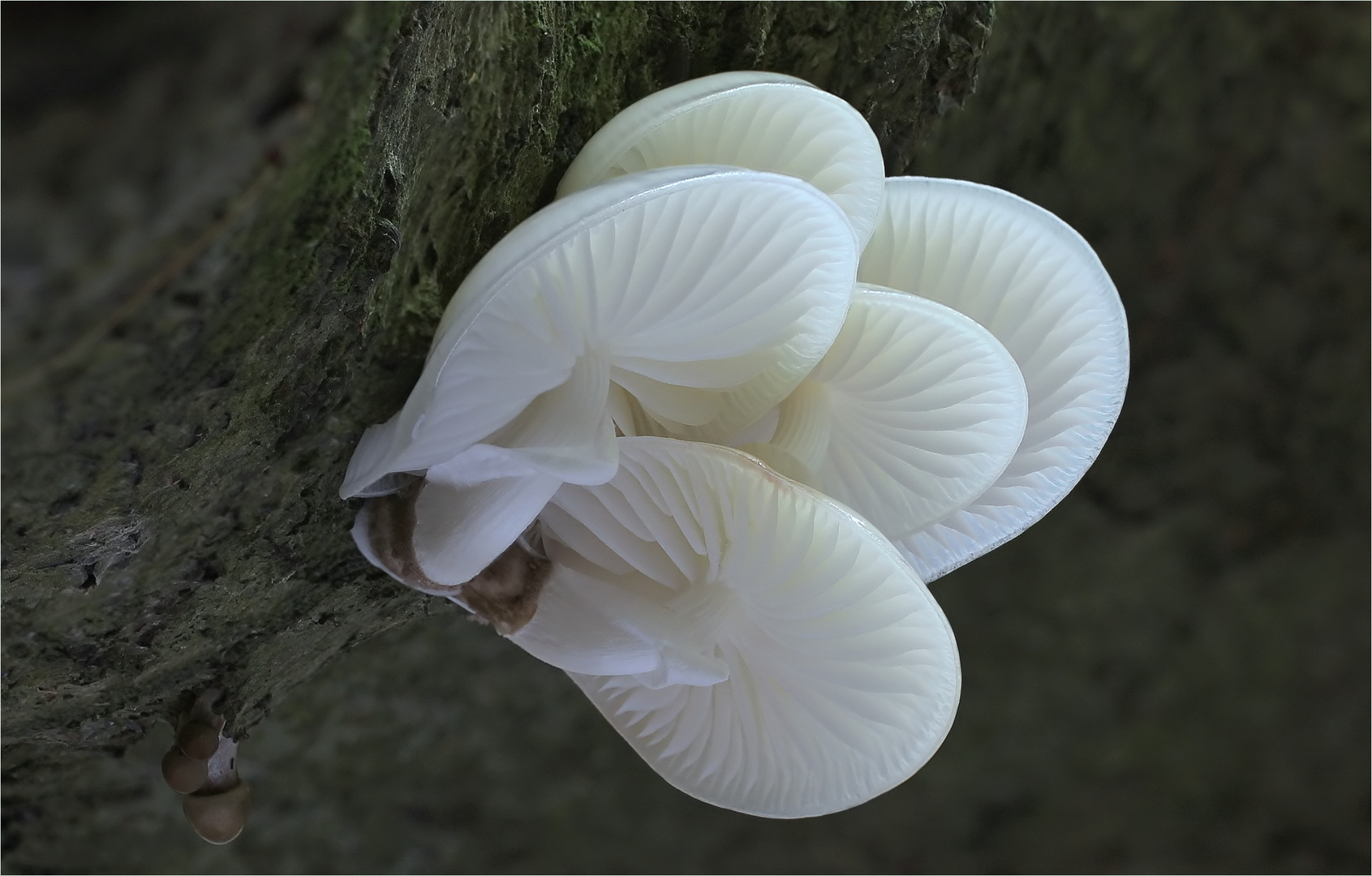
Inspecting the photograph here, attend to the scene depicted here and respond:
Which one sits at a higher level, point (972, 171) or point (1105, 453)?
point (972, 171)

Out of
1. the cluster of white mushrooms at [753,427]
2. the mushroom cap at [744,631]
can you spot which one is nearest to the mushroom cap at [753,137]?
the cluster of white mushrooms at [753,427]

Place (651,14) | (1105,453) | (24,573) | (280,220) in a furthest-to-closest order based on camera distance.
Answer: (1105,453)
(651,14)
(24,573)
(280,220)

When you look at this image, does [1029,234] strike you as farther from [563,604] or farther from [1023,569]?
[1023,569]

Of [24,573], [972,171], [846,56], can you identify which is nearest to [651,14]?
[846,56]

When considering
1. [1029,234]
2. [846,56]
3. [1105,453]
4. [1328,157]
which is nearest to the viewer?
[1029,234]

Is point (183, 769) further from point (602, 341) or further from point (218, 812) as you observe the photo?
point (602, 341)

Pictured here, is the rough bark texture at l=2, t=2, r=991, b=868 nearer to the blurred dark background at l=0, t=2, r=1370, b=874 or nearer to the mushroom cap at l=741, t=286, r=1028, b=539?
the mushroom cap at l=741, t=286, r=1028, b=539

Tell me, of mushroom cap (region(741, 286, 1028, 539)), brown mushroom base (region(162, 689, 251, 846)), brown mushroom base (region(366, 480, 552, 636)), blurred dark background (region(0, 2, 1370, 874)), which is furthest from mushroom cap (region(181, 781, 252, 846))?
mushroom cap (region(741, 286, 1028, 539))
